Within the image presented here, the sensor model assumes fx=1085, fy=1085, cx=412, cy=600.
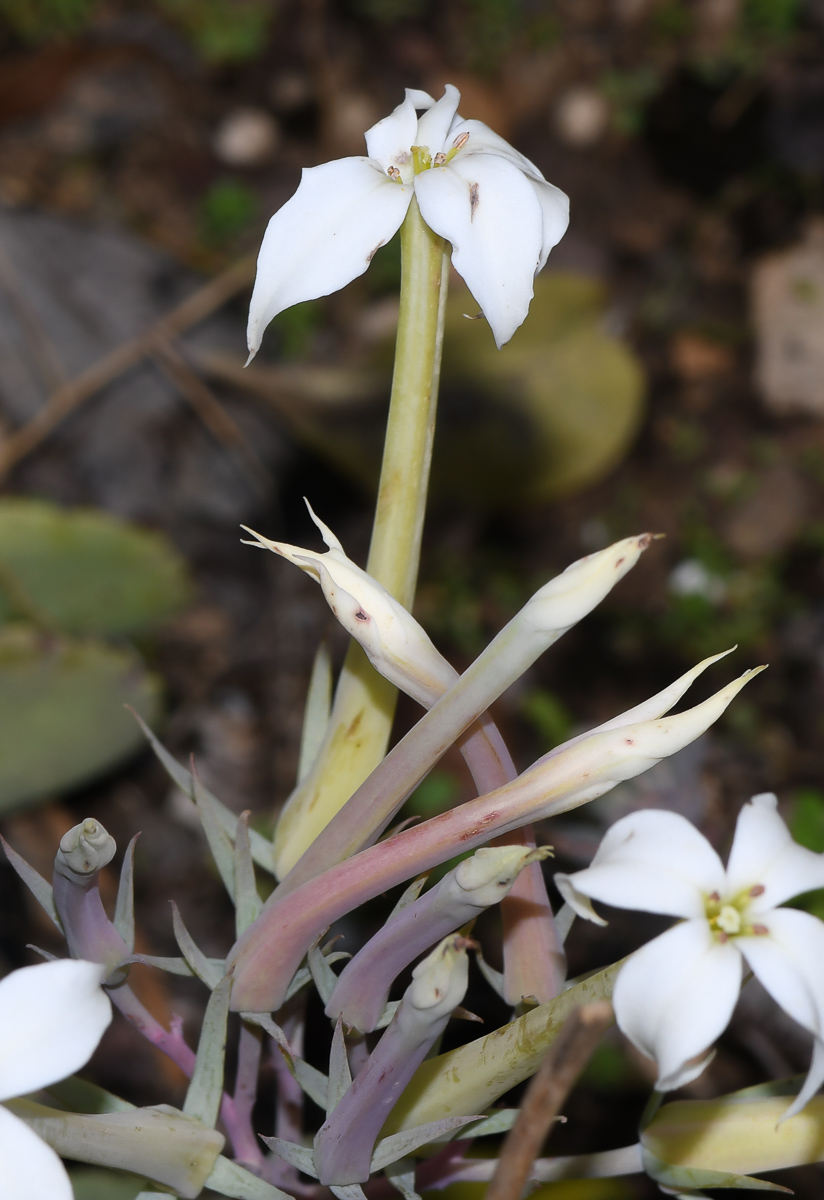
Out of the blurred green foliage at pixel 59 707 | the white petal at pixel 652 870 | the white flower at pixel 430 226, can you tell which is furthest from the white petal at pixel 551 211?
the blurred green foliage at pixel 59 707

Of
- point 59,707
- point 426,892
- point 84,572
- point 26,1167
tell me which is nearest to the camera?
point 26,1167

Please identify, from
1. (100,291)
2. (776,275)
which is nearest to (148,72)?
(100,291)

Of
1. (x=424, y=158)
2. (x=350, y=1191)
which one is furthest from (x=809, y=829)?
(x=424, y=158)

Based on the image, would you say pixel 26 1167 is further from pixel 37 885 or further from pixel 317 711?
pixel 317 711

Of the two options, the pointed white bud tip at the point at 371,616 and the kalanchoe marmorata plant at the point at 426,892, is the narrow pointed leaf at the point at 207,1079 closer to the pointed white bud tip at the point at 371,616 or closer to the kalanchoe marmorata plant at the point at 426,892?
the kalanchoe marmorata plant at the point at 426,892

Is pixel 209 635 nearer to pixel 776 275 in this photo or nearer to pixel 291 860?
pixel 291 860

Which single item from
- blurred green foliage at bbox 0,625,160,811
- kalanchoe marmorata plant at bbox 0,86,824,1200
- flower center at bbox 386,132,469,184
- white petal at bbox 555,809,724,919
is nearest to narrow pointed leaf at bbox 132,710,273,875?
kalanchoe marmorata plant at bbox 0,86,824,1200
